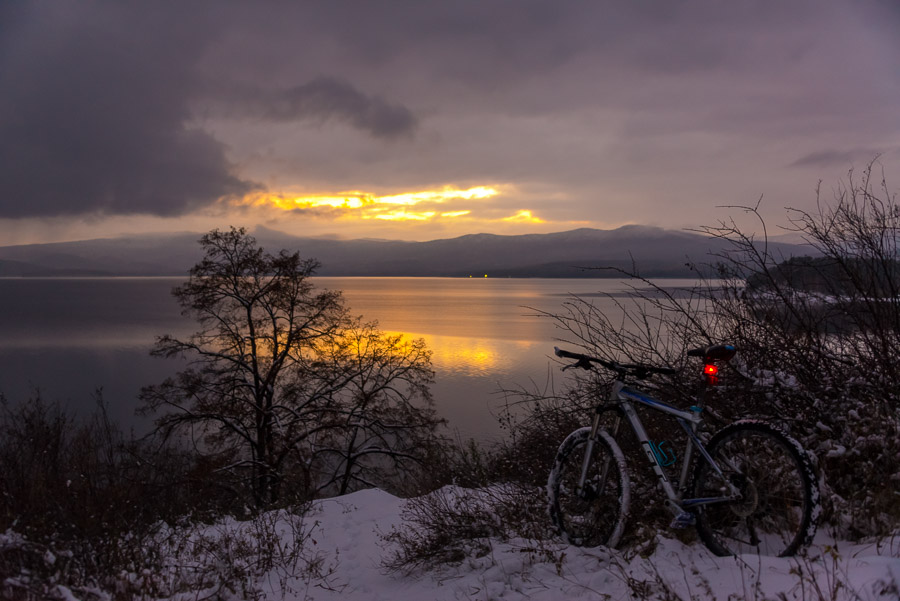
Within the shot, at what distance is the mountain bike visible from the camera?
3.14 m

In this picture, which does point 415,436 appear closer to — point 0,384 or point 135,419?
point 135,419

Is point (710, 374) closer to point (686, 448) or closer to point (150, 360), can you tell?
point (686, 448)

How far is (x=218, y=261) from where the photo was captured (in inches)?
901

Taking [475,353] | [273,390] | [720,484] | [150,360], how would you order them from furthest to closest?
[475,353] < [150,360] < [273,390] < [720,484]

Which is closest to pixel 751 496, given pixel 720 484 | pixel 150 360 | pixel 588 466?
pixel 720 484

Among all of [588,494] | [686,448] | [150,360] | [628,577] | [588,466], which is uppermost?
[686,448]

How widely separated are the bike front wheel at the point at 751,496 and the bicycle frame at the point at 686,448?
6 cm

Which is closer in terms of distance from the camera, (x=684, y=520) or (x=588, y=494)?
(x=684, y=520)

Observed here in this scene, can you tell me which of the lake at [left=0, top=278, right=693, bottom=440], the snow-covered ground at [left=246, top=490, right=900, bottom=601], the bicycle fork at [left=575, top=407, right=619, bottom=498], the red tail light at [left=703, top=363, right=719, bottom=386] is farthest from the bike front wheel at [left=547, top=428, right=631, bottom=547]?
the lake at [left=0, top=278, right=693, bottom=440]

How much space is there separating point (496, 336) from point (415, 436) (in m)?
37.5

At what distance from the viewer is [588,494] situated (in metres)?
3.97

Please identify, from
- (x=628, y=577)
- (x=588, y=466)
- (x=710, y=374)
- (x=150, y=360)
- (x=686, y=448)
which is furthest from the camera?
(x=150, y=360)

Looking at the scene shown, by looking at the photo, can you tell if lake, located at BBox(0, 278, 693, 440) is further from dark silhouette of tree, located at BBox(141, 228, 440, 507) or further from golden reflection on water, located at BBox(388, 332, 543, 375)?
dark silhouette of tree, located at BBox(141, 228, 440, 507)

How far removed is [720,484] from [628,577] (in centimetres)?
87
